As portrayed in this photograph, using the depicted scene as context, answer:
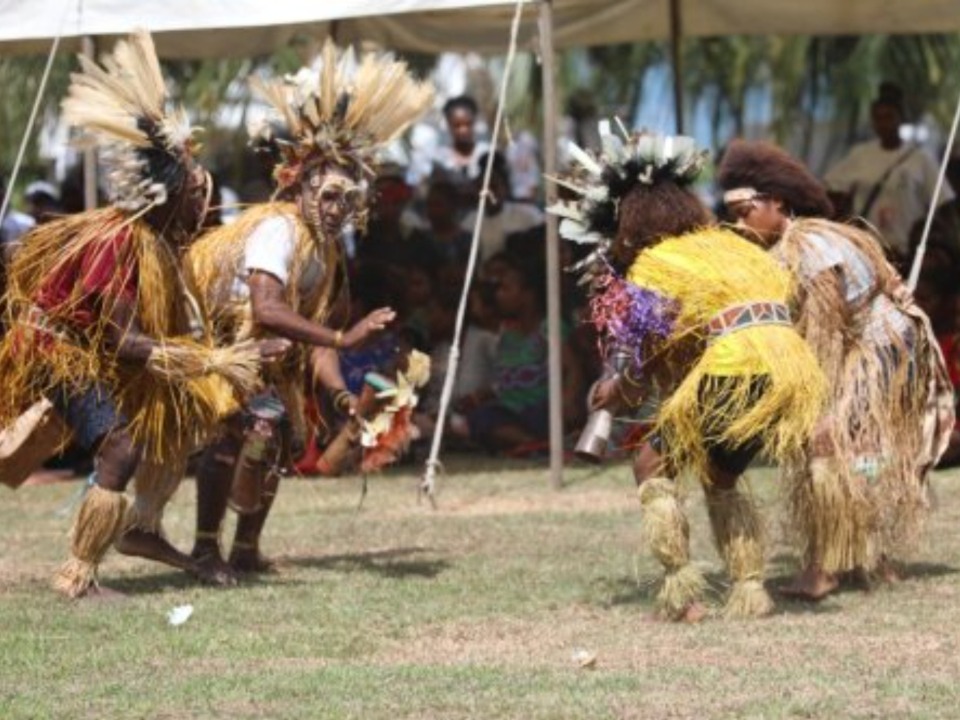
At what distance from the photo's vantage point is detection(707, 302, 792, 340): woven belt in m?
7.56

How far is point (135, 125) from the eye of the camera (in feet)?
27.6

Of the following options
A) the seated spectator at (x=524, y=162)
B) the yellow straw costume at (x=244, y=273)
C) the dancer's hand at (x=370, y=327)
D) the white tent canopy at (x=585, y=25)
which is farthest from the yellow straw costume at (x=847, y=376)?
the seated spectator at (x=524, y=162)

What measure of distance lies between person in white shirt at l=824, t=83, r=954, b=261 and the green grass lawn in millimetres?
4947

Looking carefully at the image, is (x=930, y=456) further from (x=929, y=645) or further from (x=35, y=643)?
(x=35, y=643)

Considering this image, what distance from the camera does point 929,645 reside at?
7316 millimetres

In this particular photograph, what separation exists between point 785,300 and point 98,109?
2.50 meters

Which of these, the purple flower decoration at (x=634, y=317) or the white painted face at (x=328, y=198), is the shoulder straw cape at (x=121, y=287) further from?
the purple flower decoration at (x=634, y=317)

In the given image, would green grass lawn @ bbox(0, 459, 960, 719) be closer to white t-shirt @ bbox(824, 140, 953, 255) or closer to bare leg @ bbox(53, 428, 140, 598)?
bare leg @ bbox(53, 428, 140, 598)

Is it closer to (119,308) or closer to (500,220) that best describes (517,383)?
(500,220)

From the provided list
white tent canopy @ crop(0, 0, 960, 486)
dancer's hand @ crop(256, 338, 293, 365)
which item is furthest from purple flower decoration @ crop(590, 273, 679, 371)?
white tent canopy @ crop(0, 0, 960, 486)

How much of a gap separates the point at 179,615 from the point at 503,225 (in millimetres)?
7611

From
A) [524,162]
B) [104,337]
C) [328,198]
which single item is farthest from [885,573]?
[524,162]

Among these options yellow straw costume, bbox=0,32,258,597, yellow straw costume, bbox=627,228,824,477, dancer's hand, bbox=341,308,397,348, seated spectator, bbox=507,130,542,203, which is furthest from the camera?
seated spectator, bbox=507,130,542,203

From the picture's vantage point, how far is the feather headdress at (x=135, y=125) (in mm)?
8406
